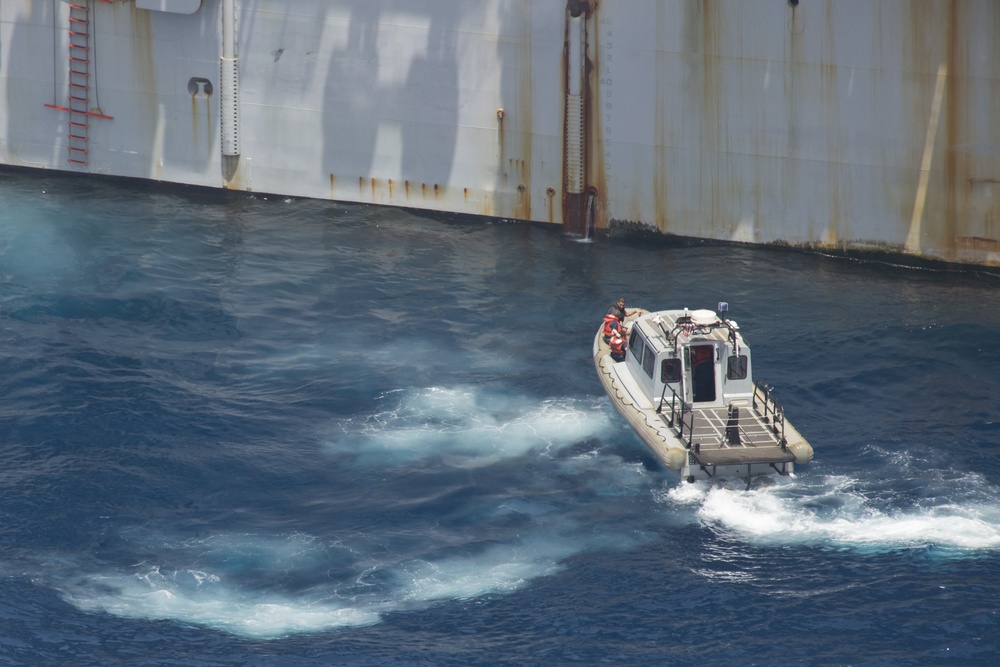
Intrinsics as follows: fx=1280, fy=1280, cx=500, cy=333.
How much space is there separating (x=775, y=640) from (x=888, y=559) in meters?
3.76

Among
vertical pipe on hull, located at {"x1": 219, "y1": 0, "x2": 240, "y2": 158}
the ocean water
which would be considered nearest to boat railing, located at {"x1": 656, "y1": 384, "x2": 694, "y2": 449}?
the ocean water

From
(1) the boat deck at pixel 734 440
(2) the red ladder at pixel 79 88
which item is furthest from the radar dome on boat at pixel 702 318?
(2) the red ladder at pixel 79 88

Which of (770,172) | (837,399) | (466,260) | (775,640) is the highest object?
(770,172)

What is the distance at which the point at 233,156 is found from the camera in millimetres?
44969

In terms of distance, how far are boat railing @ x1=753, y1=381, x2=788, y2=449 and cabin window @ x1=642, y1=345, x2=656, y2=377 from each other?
254 cm

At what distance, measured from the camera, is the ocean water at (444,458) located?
24.1 metres

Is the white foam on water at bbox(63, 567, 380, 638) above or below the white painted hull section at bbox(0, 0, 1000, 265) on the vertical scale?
below

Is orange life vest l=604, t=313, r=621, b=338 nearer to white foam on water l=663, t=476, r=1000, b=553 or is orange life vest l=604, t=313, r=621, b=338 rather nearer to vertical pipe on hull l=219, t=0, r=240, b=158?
white foam on water l=663, t=476, r=1000, b=553

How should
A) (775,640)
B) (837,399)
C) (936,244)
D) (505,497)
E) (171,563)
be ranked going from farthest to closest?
(936,244) < (837,399) < (505,497) < (171,563) < (775,640)

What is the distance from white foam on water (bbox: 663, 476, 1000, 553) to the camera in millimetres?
26531

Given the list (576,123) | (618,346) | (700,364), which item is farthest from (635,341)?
(576,123)

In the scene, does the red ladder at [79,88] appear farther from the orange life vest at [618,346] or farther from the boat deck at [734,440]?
the boat deck at [734,440]

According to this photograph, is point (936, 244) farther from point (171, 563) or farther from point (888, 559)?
point (171, 563)

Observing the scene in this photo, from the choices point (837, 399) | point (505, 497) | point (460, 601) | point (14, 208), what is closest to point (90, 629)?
point (460, 601)
